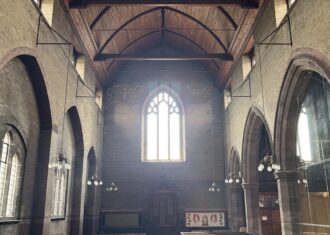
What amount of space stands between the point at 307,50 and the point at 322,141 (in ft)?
9.21

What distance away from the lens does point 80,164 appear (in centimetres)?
1555

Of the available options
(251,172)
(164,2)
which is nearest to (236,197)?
(251,172)

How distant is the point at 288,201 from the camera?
10.8 metres

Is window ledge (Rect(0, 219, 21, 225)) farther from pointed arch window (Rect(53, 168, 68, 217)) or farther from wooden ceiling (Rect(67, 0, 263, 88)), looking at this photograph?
wooden ceiling (Rect(67, 0, 263, 88))

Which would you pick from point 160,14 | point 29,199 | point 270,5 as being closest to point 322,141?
point 270,5

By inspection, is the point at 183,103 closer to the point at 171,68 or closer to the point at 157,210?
the point at 171,68

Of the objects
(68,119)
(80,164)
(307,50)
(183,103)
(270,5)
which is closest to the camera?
(307,50)

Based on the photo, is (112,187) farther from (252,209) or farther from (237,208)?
(252,209)

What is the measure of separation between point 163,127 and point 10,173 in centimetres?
1199

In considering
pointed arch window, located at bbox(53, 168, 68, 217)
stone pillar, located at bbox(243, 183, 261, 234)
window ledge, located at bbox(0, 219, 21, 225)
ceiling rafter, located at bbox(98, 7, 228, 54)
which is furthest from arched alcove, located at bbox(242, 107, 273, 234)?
window ledge, located at bbox(0, 219, 21, 225)

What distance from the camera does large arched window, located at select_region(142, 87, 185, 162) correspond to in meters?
20.4

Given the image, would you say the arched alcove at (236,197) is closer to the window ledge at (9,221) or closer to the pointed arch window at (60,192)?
the pointed arch window at (60,192)

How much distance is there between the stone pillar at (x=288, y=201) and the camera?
10586 mm

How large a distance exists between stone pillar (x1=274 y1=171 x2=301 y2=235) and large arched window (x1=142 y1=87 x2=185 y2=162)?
9.68 meters
